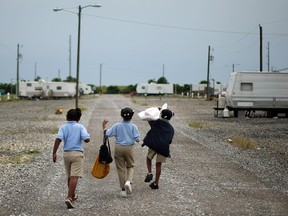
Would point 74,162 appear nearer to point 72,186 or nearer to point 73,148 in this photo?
point 73,148

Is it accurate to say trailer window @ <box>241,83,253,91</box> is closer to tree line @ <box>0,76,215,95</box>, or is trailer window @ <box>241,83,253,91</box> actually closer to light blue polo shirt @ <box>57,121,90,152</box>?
light blue polo shirt @ <box>57,121,90,152</box>

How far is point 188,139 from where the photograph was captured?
64.0ft

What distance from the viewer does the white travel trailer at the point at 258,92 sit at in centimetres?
3353

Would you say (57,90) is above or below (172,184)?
above

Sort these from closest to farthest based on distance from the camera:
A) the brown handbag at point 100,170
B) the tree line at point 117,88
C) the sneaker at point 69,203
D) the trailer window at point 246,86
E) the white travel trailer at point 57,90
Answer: the sneaker at point 69,203
the brown handbag at point 100,170
the trailer window at point 246,86
the white travel trailer at point 57,90
the tree line at point 117,88

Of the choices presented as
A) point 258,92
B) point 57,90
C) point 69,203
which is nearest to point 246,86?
point 258,92

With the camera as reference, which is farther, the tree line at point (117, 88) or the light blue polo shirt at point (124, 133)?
the tree line at point (117, 88)

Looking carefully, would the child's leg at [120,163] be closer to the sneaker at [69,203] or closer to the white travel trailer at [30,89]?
the sneaker at [69,203]

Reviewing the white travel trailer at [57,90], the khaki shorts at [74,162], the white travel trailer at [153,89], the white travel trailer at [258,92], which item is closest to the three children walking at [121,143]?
the khaki shorts at [74,162]

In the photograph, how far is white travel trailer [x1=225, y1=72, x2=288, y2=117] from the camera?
33.5 m

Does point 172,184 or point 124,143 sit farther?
point 172,184

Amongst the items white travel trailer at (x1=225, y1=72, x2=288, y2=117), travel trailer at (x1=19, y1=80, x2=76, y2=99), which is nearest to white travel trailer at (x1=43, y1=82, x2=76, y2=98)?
travel trailer at (x1=19, y1=80, x2=76, y2=99)

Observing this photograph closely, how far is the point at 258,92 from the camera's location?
3366cm

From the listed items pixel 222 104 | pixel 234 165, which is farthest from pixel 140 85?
pixel 234 165
